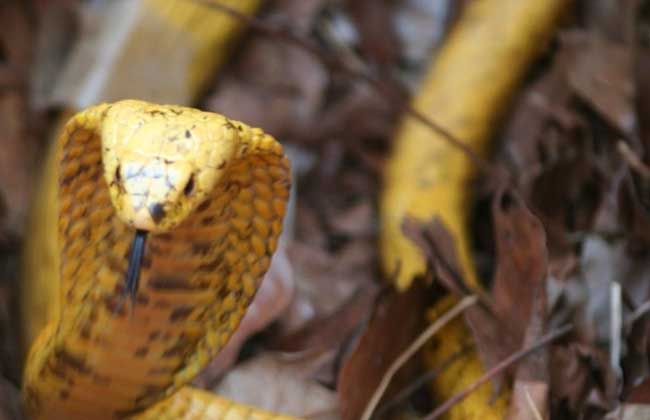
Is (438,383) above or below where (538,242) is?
below

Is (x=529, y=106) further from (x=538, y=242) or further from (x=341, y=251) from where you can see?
(x=538, y=242)

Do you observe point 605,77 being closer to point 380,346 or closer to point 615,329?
point 615,329

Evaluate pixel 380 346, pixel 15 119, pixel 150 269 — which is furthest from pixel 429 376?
pixel 15 119

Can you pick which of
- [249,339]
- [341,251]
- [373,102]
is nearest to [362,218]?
[341,251]

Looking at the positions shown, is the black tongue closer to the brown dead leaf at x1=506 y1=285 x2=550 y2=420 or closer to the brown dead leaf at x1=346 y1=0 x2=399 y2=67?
the brown dead leaf at x1=506 y1=285 x2=550 y2=420

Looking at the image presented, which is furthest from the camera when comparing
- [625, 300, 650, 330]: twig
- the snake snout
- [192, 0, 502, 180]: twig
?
[192, 0, 502, 180]: twig

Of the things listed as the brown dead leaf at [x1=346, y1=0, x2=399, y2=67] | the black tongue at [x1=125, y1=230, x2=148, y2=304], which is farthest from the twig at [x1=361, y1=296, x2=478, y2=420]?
the brown dead leaf at [x1=346, y1=0, x2=399, y2=67]

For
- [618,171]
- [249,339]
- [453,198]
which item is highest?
[618,171]
